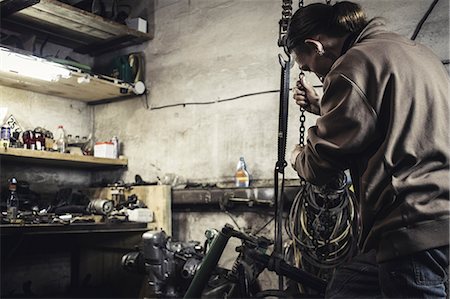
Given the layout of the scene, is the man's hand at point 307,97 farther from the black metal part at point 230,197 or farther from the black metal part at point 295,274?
the black metal part at point 230,197

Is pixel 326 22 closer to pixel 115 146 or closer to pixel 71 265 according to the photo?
pixel 115 146

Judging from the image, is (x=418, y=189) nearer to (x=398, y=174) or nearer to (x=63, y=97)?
(x=398, y=174)

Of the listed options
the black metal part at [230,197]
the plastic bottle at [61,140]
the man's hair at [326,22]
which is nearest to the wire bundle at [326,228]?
the black metal part at [230,197]

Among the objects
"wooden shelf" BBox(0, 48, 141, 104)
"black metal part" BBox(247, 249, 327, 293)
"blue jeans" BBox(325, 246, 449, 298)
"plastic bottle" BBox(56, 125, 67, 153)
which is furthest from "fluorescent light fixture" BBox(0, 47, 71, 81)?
"blue jeans" BBox(325, 246, 449, 298)

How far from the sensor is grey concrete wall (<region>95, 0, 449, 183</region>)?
11.6 feet

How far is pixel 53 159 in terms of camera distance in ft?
12.2

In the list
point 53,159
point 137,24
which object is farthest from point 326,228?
point 137,24

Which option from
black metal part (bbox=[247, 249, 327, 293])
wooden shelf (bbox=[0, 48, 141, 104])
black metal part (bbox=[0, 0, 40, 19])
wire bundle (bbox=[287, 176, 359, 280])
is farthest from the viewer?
wooden shelf (bbox=[0, 48, 141, 104])

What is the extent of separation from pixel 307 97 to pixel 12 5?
2.55 meters

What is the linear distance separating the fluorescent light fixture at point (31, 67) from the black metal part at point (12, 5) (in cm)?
42

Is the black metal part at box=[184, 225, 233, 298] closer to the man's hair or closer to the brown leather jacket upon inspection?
the brown leather jacket

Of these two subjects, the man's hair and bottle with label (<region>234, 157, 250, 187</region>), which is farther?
bottle with label (<region>234, 157, 250, 187</region>)

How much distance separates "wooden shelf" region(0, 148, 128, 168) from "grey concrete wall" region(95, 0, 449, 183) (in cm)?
25

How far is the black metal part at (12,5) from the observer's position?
335 cm
